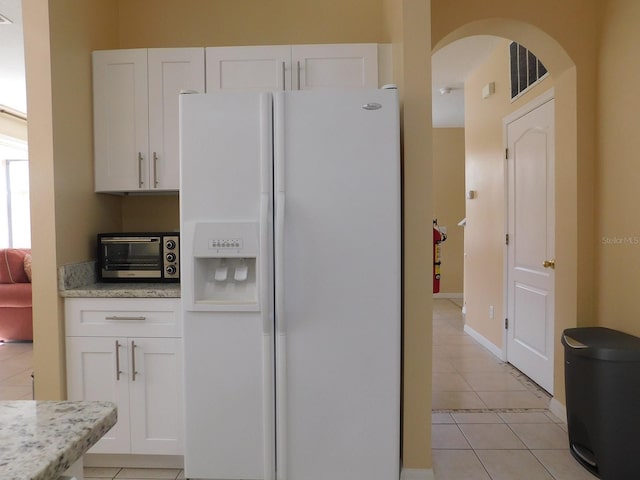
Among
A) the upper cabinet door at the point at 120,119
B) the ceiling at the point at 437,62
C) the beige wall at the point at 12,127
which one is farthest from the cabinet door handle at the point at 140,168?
the beige wall at the point at 12,127

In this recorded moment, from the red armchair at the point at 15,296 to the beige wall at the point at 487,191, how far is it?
4764 millimetres

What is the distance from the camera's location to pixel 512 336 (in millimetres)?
3811

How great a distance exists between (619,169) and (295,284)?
1.90 m

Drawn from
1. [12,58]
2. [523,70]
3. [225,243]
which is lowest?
[225,243]

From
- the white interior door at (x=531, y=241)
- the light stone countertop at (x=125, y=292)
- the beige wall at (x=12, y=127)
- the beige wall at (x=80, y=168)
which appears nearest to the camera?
the beige wall at (x=80, y=168)

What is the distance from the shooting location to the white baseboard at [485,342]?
4031 mm

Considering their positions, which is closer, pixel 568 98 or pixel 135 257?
pixel 135 257

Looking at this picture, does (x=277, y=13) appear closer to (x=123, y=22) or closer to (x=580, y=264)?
(x=123, y=22)

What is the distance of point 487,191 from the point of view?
4328 mm

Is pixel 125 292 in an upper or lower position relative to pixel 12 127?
lower

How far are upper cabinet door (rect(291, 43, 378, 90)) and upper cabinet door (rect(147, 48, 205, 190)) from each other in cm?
57

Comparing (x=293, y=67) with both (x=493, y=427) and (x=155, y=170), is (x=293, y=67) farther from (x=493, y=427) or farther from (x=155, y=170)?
(x=493, y=427)

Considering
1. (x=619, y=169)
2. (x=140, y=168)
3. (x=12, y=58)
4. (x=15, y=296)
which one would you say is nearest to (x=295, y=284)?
(x=140, y=168)

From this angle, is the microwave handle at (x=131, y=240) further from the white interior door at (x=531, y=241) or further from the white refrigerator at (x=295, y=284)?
the white interior door at (x=531, y=241)
